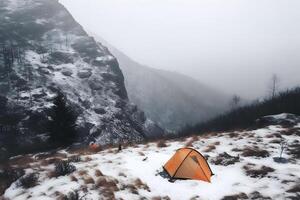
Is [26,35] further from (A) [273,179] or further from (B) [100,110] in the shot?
(A) [273,179]

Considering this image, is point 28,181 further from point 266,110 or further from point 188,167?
point 266,110

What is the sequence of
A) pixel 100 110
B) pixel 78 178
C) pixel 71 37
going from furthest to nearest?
pixel 71 37 → pixel 100 110 → pixel 78 178

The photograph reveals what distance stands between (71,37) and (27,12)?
1372 inches

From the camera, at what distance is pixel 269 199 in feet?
36.9

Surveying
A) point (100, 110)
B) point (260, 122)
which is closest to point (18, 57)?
point (100, 110)

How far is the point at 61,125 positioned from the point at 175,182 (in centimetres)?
2346

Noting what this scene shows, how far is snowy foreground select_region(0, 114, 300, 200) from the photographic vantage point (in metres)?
12.0

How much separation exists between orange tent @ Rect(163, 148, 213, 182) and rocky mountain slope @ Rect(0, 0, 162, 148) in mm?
91182

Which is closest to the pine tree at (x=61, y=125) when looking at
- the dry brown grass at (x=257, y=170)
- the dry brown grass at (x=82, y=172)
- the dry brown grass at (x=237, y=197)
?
the dry brown grass at (x=82, y=172)

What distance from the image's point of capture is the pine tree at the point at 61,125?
33.3m

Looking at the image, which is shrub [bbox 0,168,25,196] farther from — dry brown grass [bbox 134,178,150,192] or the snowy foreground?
dry brown grass [bbox 134,178,150,192]

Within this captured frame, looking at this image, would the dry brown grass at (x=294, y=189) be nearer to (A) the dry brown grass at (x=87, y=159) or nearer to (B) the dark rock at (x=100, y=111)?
(A) the dry brown grass at (x=87, y=159)

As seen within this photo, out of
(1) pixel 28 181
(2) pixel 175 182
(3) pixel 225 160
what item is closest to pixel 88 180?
(1) pixel 28 181

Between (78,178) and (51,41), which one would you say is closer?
(78,178)
